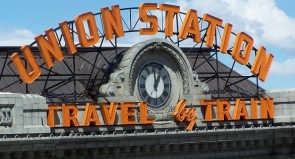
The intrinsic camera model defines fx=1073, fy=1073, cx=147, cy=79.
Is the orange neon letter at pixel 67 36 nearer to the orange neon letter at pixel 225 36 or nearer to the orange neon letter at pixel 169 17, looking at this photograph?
the orange neon letter at pixel 169 17

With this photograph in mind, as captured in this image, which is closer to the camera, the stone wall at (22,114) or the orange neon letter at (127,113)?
the stone wall at (22,114)

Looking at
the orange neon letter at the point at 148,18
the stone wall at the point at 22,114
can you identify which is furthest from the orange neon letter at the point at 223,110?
the stone wall at the point at 22,114

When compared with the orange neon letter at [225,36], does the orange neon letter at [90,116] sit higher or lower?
lower

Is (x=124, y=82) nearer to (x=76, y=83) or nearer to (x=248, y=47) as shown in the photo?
(x=76, y=83)

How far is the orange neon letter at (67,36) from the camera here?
70.0 metres

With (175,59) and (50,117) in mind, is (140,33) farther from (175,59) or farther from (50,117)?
(50,117)

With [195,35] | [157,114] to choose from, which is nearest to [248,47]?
[195,35]

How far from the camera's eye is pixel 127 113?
2785 inches

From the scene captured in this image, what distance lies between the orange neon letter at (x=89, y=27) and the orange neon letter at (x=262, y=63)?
588 inches

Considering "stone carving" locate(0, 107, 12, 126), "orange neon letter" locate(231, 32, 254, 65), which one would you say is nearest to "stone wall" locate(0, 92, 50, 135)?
"stone carving" locate(0, 107, 12, 126)

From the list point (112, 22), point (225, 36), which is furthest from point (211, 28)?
point (112, 22)

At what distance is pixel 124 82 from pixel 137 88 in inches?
63.7

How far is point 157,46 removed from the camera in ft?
241

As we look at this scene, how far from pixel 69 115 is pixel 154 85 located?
27.5 ft
